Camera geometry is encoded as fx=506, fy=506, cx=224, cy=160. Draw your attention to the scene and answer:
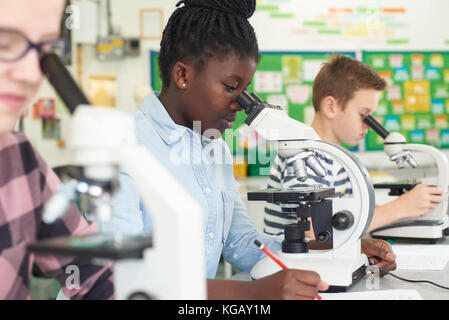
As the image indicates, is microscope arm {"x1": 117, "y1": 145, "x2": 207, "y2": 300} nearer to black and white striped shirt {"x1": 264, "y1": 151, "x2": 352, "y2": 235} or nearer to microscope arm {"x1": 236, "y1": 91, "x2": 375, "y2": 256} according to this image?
microscope arm {"x1": 236, "y1": 91, "x2": 375, "y2": 256}

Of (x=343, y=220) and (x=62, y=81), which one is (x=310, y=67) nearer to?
(x=343, y=220)

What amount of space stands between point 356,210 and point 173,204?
2.61ft

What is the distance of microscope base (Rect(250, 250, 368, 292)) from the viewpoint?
1096mm

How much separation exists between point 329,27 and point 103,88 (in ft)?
5.47

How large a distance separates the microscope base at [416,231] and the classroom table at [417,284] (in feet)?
1.44

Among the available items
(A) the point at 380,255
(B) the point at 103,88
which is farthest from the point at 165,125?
(B) the point at 103,88

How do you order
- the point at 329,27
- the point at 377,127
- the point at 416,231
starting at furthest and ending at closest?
1. the point at 329,27
2. the point at 377,127
3. the point at 416,231

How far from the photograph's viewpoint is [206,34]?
119 cm

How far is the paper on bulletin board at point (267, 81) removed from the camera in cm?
368

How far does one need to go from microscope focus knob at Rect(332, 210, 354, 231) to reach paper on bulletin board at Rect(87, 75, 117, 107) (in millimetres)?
2605

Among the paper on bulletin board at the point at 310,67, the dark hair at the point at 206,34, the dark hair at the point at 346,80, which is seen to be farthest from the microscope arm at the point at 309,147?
the paper on bulletin board at the point at 310,67

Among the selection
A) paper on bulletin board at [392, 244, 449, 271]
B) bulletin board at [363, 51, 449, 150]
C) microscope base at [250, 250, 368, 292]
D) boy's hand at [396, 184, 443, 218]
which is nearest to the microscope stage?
microscope base at [250, 250, 368, 292]

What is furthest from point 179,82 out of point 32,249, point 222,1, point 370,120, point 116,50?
point 116,50
